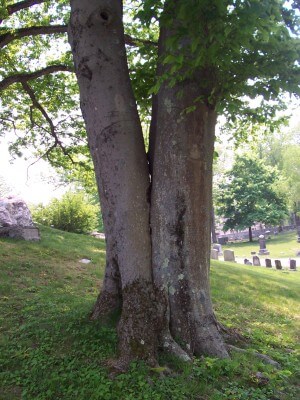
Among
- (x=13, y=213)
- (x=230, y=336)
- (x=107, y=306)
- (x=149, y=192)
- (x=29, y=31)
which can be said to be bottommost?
(x=230, y=336)

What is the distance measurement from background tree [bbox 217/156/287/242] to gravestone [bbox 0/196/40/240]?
32872 millimetres

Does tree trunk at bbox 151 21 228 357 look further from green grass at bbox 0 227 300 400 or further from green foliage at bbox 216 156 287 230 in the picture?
green foliage at bbox 216 156 287 230

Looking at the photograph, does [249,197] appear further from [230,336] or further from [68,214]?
[230,336]

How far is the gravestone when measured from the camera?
40.5 feet

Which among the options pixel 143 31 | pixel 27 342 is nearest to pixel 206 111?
pixel 27 342

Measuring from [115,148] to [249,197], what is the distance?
40210 millimetres

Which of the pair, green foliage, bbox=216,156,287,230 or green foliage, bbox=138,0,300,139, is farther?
green foliage, bbox=216,156,287,230

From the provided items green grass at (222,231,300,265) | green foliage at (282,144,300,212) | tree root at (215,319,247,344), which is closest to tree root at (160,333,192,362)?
tree root at (215,319,247,344)

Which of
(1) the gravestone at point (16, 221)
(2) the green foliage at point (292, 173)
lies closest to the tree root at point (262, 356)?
(1) the gravestone at point (16, 221)

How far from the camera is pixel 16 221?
41.6 feet

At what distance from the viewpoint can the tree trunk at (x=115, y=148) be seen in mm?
4395

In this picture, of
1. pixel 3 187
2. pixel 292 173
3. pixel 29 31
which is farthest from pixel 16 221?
pixel 3 187

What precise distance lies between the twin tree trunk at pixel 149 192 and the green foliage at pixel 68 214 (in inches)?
560

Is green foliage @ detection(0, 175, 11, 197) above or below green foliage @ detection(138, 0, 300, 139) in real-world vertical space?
above
